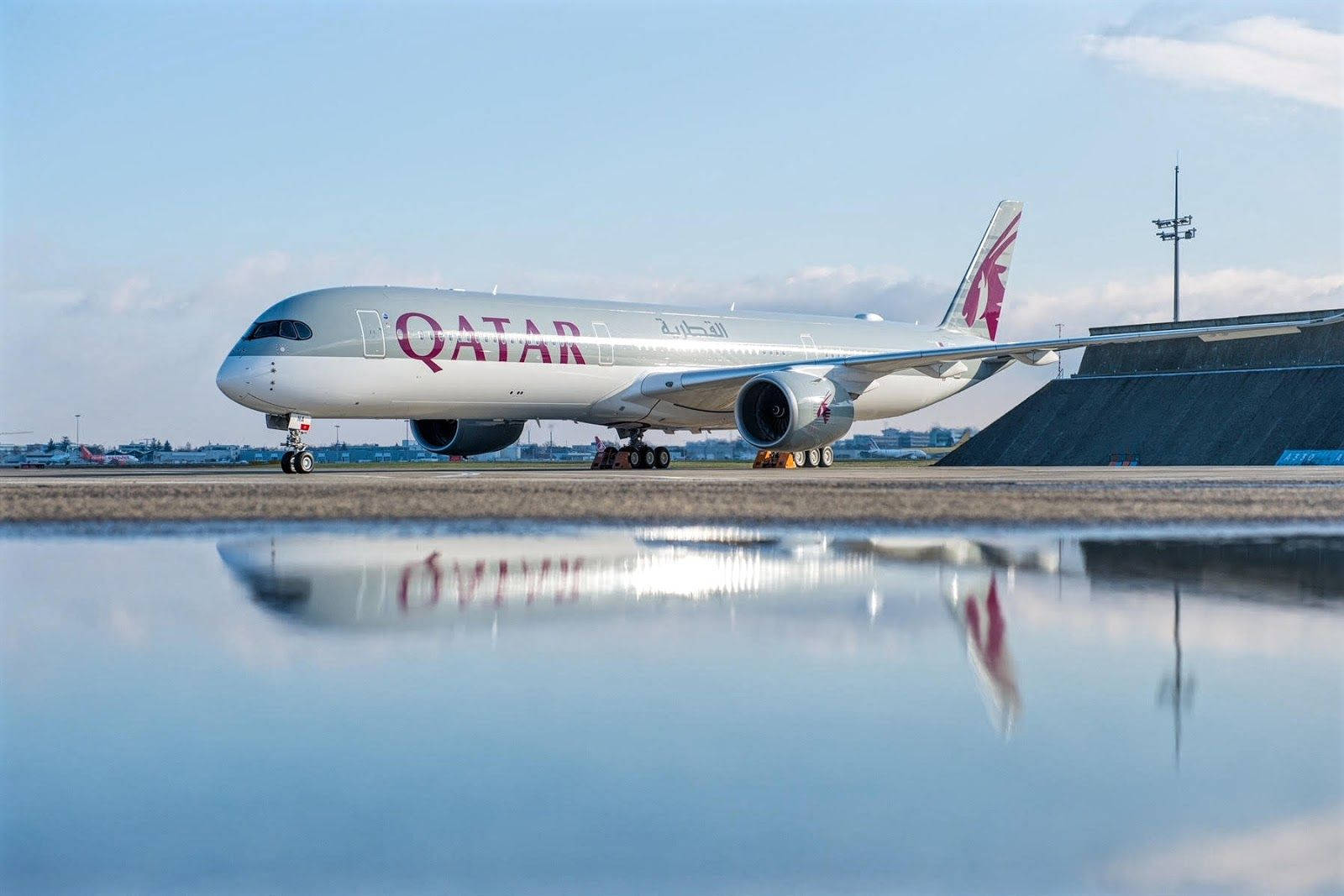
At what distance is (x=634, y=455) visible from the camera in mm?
31312

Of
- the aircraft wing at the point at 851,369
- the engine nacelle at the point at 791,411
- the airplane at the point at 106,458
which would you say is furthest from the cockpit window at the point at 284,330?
the airplane at the point at 106,458

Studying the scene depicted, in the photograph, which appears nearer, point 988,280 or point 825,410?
point 825,410

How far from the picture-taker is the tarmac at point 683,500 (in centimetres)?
1254

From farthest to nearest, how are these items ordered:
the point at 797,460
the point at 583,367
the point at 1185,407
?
the point at 1185,407 → the point at 797,460 → the point at 583,367

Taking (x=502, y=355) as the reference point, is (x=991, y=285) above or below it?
above

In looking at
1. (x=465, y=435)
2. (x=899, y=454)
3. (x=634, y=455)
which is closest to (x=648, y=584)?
(x=465, y=435)

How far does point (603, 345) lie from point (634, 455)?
4.17 metres

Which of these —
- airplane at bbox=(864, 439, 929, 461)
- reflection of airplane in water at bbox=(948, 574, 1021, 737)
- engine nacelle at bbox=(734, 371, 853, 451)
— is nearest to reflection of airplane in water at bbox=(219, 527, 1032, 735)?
reflection of airplane in water at bbox=(948, 574, 1021, 737)

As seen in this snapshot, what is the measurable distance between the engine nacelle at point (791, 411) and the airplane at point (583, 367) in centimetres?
4

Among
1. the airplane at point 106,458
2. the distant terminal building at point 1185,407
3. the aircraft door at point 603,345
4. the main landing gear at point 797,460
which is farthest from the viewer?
the airplane at point 106,458

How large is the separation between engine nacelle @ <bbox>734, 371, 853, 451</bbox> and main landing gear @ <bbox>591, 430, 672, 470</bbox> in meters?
3.98

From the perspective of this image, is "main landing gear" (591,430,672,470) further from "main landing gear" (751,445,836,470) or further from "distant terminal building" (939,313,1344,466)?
"distant terminal building" (939,313,1344,466)

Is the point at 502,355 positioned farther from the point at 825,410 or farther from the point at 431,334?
the point at 825,410

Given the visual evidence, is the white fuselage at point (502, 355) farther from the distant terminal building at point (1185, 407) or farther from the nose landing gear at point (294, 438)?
the distant terminal building at point (1185, 407)
